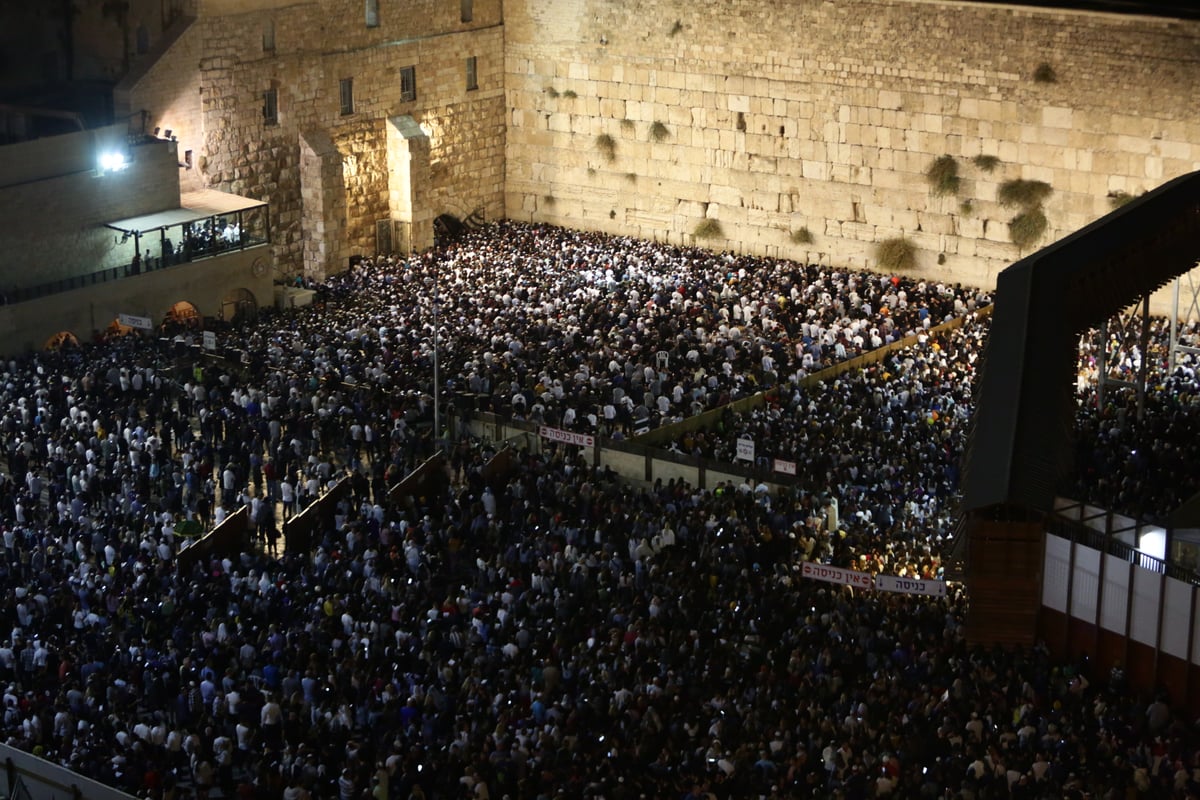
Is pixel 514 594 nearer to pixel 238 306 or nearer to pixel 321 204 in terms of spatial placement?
pixel 238 306

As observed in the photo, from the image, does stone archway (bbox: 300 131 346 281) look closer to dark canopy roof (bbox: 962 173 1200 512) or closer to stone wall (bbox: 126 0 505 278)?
stone wall (bbox: 126 0 505 278)

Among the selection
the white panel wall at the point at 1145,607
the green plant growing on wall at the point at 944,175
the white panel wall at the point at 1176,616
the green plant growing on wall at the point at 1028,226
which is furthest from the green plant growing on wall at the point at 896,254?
the white panel wall at the point at 1176,616

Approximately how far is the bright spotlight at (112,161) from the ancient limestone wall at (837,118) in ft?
39.4

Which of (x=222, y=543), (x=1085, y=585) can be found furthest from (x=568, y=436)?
(x=1085, y=585)

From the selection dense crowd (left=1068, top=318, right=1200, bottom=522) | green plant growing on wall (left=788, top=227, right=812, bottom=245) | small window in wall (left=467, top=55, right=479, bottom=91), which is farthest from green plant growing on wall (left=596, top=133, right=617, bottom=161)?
dense crowd (left=1068, top=318, right=1200, bottom=522)

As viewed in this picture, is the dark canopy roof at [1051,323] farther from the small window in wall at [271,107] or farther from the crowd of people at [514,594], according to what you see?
the small window in wall at [271,107]

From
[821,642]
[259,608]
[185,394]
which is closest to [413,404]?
[185,394]

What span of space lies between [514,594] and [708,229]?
22862mm

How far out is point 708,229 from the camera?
157 ft

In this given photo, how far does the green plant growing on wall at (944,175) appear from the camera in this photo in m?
44.0

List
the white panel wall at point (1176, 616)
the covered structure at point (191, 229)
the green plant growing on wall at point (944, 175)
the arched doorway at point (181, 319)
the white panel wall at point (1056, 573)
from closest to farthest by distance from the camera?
the white panel wall at point (1176, 616)
the white panel wall at point (1056, 573)
the arched doorway at point (181, 319)
the covered structure at point (191, 229)
the green plant growing on wall at point (944, 175)

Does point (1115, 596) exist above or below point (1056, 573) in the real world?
below

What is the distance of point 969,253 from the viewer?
146 ft

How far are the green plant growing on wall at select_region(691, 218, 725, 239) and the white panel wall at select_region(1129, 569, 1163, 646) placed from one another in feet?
80.0
